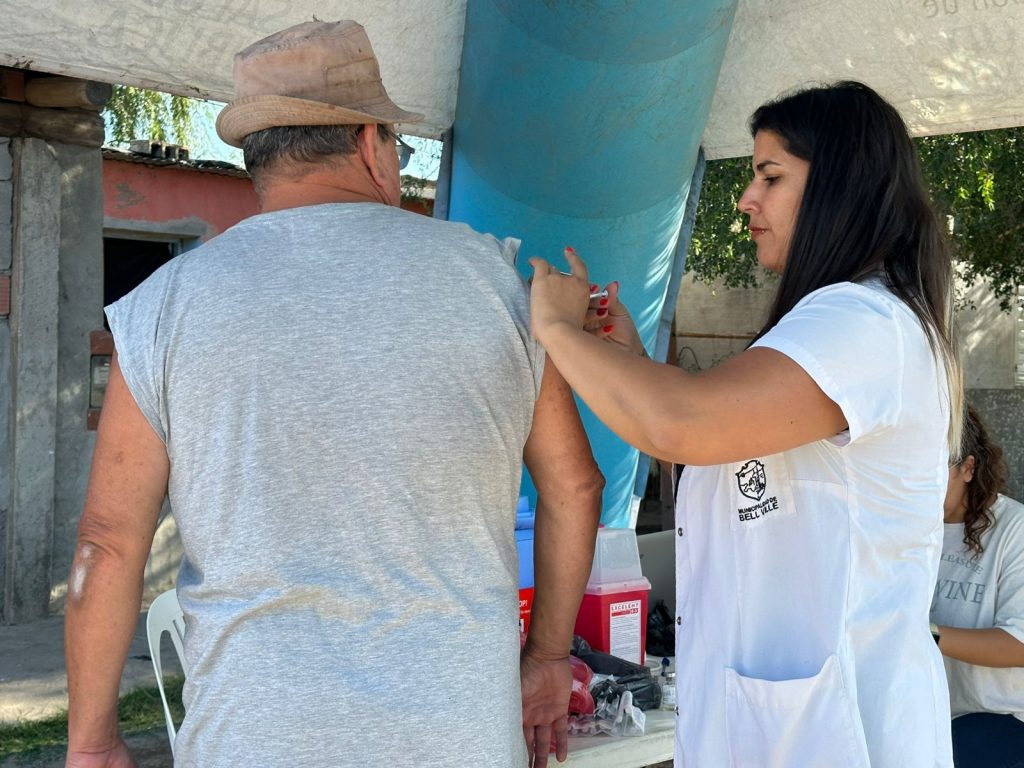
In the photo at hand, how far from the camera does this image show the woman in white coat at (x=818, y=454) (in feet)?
4.68

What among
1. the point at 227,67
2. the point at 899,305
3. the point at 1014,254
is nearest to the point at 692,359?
the point at 1014,254

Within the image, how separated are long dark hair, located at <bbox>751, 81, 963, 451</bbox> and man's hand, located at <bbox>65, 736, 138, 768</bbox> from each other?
1107 millimetres

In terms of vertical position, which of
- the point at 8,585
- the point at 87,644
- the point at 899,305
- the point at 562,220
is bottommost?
the point at 8,585

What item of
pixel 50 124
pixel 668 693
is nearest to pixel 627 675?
pixel 668 693

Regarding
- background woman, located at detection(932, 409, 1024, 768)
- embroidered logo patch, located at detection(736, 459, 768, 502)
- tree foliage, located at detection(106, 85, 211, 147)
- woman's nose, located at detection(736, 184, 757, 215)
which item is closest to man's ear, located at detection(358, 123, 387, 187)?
woman's nose, located at detection(736, 184, 757, 215)

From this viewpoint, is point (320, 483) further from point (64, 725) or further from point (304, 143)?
point (64, 725)

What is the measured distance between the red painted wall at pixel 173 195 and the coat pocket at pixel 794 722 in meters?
8.37

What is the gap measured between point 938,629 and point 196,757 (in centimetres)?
172

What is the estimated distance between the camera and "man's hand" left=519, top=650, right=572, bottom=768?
1.89 metres

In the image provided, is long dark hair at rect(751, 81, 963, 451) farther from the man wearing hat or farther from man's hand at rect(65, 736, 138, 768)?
man's hand at rect(65, 736, 138, 768)

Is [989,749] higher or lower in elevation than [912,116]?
lower

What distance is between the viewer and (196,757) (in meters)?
1.45

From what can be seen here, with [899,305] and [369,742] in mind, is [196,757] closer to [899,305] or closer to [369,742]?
[369,742]

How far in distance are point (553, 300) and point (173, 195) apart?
341 inches
